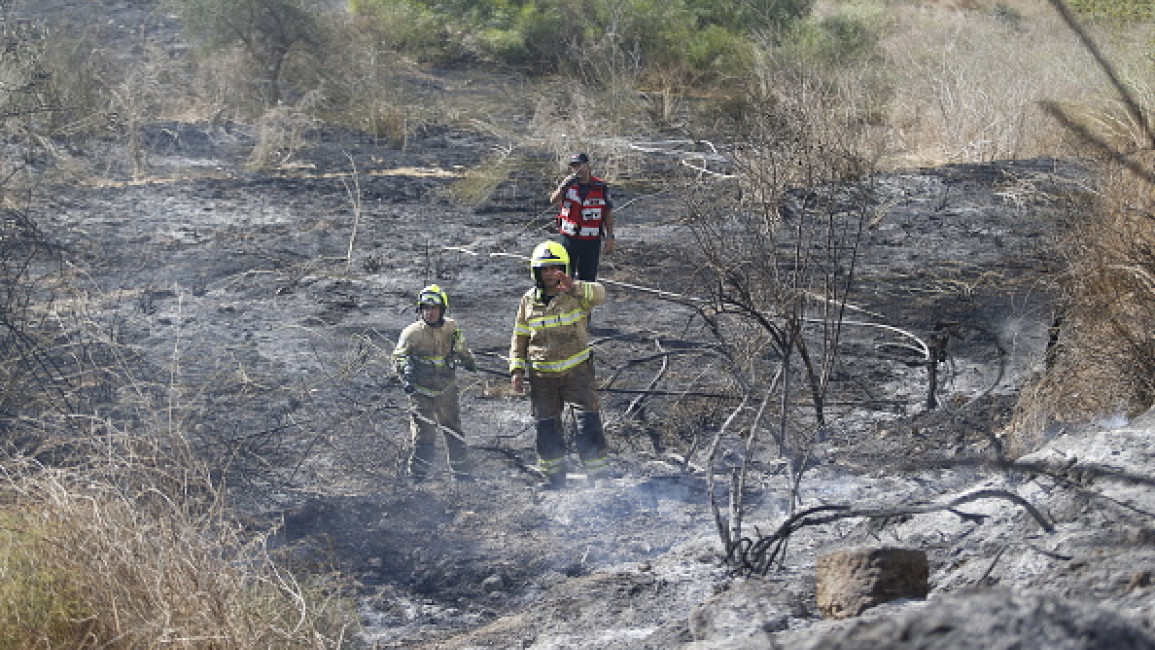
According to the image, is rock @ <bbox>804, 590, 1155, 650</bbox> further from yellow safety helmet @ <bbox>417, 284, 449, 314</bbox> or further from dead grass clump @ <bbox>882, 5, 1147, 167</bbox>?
dead grass clump @ <bbox>882, 5, 1147, 167</bbox>

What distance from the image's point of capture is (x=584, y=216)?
32.5ft

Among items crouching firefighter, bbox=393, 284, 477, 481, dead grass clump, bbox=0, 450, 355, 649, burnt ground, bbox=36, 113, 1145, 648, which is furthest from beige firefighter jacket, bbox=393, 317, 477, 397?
dead grass clump, bbox=0, 450, 355, 649

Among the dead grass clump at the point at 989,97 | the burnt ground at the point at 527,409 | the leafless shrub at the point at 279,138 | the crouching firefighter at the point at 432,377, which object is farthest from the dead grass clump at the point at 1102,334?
the leafless shrub at the point at 279,138

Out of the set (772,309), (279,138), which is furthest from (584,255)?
(279,138)

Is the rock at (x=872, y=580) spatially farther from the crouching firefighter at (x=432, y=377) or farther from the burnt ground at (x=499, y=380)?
the crouching firefighter at (x=432, y=377)

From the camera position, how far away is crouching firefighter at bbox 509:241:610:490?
6.84 metres

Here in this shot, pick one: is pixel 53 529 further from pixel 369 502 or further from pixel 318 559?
pixel 369 502

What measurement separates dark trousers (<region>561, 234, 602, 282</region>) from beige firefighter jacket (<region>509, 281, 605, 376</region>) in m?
2.99

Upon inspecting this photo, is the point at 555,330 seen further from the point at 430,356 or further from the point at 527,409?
the point at 527,409

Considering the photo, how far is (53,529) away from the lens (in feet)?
15.1

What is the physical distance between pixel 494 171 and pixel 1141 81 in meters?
8.07

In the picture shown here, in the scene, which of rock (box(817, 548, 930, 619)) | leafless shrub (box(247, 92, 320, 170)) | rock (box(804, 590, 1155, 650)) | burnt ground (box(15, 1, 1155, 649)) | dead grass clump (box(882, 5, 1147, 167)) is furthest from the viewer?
leafless shrub (box(247, 92, 320, 170))

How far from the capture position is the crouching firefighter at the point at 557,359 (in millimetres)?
6840

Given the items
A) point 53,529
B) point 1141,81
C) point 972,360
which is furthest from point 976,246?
point 53,529
